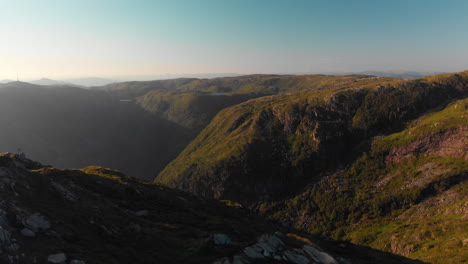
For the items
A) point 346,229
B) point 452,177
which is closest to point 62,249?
point 346,229

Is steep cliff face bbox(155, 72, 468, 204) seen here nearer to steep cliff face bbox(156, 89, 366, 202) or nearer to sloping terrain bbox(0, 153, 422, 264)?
steep cliff face bbox(156, 89, 366, 202)

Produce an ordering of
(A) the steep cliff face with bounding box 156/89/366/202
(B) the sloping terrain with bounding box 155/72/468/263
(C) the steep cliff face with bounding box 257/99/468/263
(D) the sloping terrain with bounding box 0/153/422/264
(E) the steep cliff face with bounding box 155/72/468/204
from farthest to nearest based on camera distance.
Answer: (A) the steep cliff face with bounding box 156/89/366/202
(E) the steep cliff face with bounding box 155/72/468/204
(B) the sloping terrain with bounding box 155/72/468/263
(C) the steep cliff face with bounding box 257/99/468/263
(D) the sloping terrain with bounding box 0/153/422/264

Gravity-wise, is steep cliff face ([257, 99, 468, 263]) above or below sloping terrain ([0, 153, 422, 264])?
below

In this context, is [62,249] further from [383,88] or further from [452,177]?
[383,88]

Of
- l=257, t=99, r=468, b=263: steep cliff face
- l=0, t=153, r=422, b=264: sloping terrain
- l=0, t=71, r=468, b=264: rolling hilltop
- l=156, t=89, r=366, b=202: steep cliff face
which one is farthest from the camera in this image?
l=156, t=89, r=366, b=202: steep cliff face

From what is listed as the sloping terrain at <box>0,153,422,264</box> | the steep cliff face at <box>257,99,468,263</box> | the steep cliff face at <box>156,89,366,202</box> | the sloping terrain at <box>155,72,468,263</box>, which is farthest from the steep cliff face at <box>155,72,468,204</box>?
the sloping terrain at <box>0,153,422,264</box>

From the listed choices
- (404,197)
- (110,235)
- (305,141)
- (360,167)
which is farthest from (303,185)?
(110,235)

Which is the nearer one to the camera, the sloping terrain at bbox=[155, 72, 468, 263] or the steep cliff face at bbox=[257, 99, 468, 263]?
the steep cliff face at bbox=[257, 99, 468, 263]
